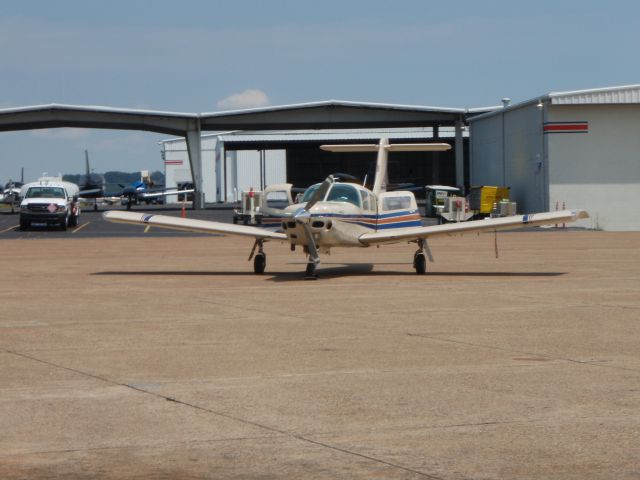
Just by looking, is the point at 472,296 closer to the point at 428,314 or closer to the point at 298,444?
the point at 428,314

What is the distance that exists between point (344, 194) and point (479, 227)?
2.96m

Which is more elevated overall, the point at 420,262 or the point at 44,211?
the point at 44,211

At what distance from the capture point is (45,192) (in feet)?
178

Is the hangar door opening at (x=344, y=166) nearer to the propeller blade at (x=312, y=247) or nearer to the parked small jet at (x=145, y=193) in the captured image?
the parked small jet at (x=145, y=193)

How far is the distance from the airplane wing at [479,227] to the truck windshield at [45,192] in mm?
32849

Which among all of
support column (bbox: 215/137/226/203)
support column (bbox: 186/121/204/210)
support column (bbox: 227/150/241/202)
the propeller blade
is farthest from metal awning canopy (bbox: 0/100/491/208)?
the propeller blade

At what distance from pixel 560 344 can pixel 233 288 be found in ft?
30.8

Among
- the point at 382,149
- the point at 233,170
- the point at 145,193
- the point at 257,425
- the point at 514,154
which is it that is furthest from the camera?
the point at 233,170

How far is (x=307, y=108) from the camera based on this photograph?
3196 inches

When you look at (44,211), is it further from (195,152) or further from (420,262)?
(195,152)

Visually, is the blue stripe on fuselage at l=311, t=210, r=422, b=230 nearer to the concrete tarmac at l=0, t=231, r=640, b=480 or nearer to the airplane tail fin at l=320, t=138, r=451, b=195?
the airplane tail fin at l=320, t=138, r=451, b=195

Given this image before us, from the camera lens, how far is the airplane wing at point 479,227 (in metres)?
23.4

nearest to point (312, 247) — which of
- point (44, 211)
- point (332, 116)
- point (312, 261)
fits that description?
point (312, 261)

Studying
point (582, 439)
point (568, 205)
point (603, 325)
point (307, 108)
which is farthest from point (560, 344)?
point (307, 108)
